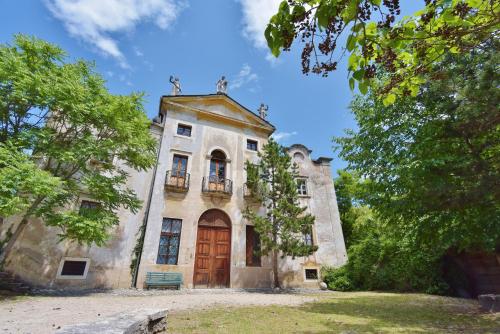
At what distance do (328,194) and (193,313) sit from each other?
45.2 feet

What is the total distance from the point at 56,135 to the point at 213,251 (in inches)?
362

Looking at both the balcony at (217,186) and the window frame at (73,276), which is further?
the balcony at (217,186)

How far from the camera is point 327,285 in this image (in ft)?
48.8

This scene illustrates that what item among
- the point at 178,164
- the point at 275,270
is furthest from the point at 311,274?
the point at 178,164

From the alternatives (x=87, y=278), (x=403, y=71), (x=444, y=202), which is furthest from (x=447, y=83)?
(x=87, y=278)

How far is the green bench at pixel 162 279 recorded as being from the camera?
39.6 ft

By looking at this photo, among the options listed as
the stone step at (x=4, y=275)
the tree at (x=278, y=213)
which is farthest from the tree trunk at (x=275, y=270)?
the stone step at (x=4, y=275)

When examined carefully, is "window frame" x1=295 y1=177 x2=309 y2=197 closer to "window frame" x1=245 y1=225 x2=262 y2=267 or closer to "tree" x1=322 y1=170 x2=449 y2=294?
"tree" x1=322 y1=170 x2=449 y2=294

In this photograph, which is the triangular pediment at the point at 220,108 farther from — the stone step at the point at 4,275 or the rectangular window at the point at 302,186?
the stone step at the point at 4,275

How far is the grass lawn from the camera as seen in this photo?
16.3 ft

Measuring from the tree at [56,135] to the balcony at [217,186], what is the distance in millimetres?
4591

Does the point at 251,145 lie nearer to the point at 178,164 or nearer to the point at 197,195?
the point at 178,164

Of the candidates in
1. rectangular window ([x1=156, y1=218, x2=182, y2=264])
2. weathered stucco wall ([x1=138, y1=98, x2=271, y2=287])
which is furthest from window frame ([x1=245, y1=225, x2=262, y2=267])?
rectangular window ([x1=156, y1=218, x2=182, y2=264])

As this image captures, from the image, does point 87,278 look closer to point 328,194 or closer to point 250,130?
point 250,130
